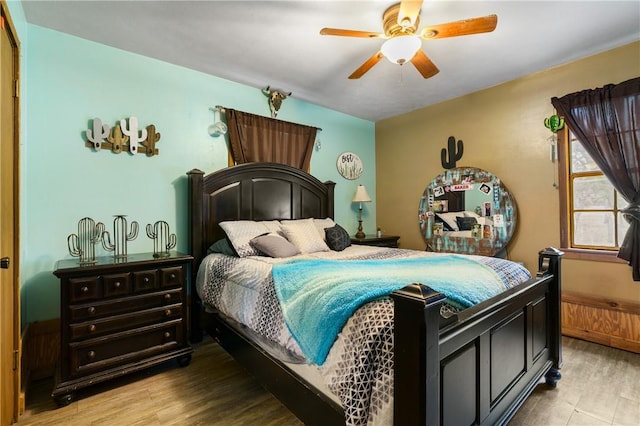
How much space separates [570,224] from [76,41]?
467 centimetres

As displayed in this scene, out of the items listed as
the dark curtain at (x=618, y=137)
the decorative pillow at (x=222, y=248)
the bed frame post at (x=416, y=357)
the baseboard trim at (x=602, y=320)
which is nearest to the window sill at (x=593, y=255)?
the dark curtain at (x=618, y=137)

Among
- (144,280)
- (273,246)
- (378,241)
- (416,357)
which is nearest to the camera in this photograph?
(416,357)

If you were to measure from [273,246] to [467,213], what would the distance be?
2.38 metres

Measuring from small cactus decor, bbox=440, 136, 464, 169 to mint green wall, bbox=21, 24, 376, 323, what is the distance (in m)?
2.46

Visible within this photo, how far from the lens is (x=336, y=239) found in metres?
3.10

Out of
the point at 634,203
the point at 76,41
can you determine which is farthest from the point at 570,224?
the point at 76,41

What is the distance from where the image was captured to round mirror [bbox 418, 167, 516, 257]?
3.32 metres

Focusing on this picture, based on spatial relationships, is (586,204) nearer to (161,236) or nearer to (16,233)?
(161,236)

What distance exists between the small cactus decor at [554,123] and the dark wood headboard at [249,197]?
2334 millimetres

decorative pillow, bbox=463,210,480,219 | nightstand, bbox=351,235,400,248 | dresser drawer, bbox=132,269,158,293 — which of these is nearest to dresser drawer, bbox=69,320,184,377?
dresser drawer, bbox=132,269,158,293

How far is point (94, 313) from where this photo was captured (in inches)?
79.3

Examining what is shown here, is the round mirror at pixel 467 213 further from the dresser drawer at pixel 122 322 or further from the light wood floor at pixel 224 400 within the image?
the dresser drawer at pixel 122 322

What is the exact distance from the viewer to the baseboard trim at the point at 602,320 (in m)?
2.55

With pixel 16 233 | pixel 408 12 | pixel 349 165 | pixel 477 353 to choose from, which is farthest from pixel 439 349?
pixel 349 165
